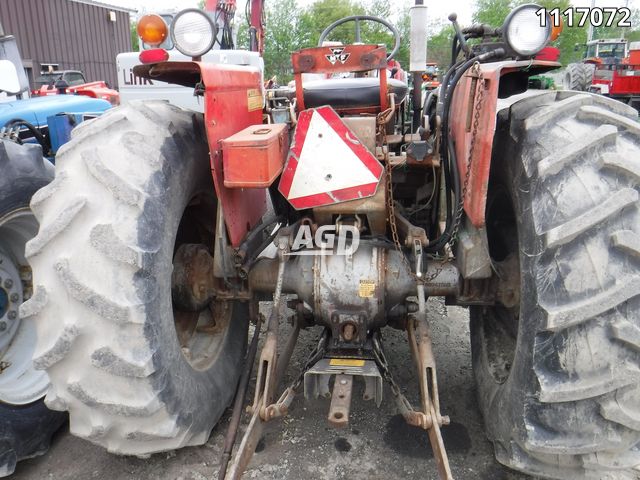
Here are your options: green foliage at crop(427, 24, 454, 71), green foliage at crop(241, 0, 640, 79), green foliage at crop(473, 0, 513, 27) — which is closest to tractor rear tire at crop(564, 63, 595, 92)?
green foliage at crop(241, 0, 640, 79)

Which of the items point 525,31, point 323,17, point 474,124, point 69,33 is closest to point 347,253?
point 474,124

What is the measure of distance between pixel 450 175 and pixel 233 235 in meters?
1.03

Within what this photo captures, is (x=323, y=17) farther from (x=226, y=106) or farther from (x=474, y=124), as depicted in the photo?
(x=474, y=124)

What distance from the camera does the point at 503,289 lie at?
246 centimetres

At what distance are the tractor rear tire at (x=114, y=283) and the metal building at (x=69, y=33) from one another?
18.4 metres

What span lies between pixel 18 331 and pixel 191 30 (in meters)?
1.72

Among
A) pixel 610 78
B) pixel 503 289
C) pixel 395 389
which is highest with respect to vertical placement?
pixel 610 78

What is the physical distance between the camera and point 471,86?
216 centimetres

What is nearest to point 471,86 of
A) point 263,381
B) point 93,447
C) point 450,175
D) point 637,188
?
point 450,175

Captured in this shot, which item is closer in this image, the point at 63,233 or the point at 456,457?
the point at 63,233

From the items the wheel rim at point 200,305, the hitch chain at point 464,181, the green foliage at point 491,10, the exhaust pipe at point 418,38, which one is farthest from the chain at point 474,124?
the green foliage at point 491,10

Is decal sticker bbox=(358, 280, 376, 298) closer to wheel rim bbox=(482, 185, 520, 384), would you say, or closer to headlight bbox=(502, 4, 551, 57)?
wheel rim bbox=(482, 185, 520, 384)

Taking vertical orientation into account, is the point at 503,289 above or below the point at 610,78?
below

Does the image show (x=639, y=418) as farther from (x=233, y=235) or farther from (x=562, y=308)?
(x=233, y=235)
